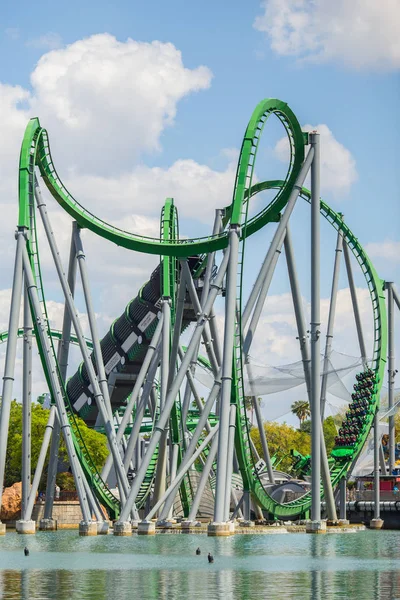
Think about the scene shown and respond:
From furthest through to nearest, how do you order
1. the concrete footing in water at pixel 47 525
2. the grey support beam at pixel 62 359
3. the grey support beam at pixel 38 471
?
the concrete footing in water at pixel 47 525
the grey support beam at pixel 62 359
the grey support beam at pixel 38 471

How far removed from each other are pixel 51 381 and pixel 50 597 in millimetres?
22422

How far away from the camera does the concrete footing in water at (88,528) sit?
4147 cm

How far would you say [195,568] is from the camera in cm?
2795

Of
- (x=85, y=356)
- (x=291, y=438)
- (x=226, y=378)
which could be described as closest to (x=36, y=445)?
(x=85, y=356)

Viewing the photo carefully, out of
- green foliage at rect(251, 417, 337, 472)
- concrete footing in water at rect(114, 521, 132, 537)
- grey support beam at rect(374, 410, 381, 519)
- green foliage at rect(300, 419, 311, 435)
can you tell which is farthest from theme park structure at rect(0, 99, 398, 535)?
green foliage at rect(300, 419, 311, 435)

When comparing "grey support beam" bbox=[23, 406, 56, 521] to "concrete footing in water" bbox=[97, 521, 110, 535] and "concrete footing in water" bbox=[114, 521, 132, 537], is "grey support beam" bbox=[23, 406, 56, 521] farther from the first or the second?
"concrete footing in water" bbox=[114, 521, 132, 537]

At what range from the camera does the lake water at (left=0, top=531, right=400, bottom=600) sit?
22.5 metres

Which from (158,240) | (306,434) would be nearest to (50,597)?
(158,240)

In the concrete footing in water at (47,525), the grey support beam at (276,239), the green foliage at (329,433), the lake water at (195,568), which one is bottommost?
the lake water at (195,568)

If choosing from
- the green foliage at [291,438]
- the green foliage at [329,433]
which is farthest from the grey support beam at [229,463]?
the green foliage at [329,433]

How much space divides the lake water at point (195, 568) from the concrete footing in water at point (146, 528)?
111 centimetres

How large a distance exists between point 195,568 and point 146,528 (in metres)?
14.8

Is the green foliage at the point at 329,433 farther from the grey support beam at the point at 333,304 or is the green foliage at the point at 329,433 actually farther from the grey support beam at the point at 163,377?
the grey support beam at the point at 163,377

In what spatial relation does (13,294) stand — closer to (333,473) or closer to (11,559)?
(11,559)
